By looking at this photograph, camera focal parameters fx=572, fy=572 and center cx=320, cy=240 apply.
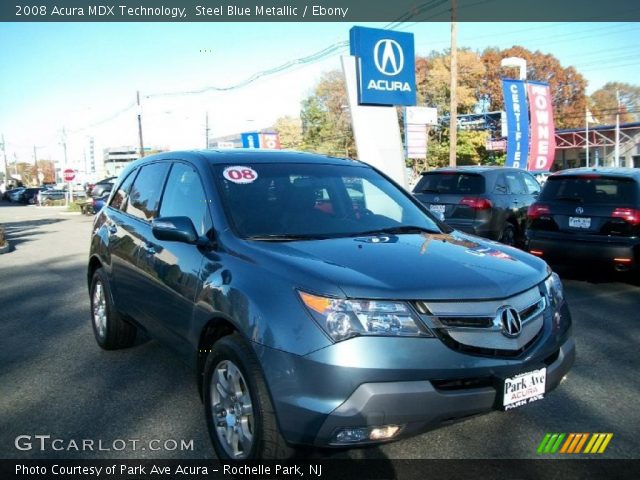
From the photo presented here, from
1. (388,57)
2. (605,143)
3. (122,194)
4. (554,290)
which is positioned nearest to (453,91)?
(388,57)

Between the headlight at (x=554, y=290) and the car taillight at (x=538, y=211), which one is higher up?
the car taillight at (x=538, y=211)

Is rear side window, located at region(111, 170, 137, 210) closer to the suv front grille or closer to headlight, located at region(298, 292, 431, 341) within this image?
headlight, located at region(298, 292, 431, 341)

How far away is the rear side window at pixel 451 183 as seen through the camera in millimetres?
9945

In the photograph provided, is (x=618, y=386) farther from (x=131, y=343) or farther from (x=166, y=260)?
(x=131, y=343)

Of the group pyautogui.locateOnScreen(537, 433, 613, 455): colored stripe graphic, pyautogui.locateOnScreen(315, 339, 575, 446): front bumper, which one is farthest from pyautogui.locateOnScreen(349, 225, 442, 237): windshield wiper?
pyautogui.locateOnScreen(537, 433, 613, 455): colored stripe graphic

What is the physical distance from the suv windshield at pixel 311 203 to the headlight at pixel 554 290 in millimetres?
917

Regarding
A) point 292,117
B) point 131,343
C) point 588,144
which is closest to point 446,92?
point 588,144

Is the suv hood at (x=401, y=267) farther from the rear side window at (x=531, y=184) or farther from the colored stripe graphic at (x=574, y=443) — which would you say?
the rear side window at (x=531, y=184)

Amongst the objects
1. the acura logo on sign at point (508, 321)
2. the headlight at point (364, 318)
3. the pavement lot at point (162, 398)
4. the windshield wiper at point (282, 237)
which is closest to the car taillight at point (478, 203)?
the pavement lot at point (162, 398)

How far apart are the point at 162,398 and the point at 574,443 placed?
2.74m

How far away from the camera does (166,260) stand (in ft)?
12.4

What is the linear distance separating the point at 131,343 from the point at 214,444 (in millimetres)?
2349

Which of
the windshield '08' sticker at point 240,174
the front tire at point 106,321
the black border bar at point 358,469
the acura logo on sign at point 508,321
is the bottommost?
the black border bar at point 358,469

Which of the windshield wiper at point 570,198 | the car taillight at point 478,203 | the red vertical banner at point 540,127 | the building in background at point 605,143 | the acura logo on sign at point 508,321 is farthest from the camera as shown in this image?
the building in background at point 605,143
